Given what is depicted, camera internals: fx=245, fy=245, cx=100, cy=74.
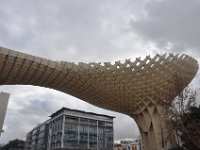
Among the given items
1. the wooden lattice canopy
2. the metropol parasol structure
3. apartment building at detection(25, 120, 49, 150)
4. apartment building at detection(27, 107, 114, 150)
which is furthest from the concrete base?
apartment building at detection(25, 120, 49, 150)

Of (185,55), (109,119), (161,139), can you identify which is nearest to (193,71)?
(185,55)

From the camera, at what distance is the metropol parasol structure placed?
60.5 ft

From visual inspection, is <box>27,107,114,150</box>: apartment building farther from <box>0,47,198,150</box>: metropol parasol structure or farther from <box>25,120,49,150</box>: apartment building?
<box>0,47,198,150</box>: metropol parasol structure

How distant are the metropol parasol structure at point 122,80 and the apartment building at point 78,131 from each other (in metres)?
37.6

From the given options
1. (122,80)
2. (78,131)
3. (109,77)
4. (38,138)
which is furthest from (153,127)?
(38,138)

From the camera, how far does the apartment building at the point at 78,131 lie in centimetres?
6450

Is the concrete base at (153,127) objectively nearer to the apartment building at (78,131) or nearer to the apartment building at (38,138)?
the apartment building at (78,131)

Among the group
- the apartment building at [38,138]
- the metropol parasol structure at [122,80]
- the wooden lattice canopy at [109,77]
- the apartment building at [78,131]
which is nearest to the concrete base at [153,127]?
the metropol parasol structure at [122,80]

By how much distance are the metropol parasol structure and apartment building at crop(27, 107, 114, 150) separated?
1481 inches

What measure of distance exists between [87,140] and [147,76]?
159 ft

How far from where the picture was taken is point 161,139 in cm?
2583

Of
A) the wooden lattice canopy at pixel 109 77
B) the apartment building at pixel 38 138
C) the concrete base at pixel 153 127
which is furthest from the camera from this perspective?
the apartment building at pixel 38 138

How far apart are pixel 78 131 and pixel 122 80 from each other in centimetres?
4714

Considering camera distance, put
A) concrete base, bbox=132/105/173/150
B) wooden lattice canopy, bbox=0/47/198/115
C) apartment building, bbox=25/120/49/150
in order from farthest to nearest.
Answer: apartment building, bbox=25/120/49/150 → concrete base, bbox=132/105/173/150 → wooden lattice canopy, bbox=0/47/198/115
